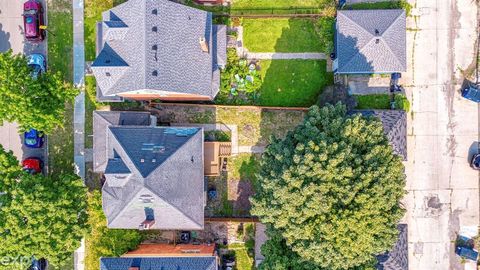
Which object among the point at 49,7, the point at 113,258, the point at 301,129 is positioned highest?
the point at 49,7

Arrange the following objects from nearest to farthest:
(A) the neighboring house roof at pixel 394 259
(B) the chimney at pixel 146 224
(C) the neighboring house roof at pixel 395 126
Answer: (B) the chimney at pixel 146 224, (A) the neighboring house roof at pixel 394 259, (C) the neighboring house roof at pixel 395 126

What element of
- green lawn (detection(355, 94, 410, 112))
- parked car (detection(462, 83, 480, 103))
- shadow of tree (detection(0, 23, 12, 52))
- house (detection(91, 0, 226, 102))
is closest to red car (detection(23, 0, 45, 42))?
shadow of tree (detection(0, 23, 12, 52))

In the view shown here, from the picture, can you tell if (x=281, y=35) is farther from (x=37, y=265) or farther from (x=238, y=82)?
(x=37, y=265)

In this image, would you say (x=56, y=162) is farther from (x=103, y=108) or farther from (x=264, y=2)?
(x=264, y=2)

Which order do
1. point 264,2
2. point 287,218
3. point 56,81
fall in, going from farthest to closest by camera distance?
1. point 264,2
2. point 56,81
3. point 287,218

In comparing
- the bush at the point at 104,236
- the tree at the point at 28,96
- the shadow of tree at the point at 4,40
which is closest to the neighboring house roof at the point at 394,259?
the bush at the point at 104,236

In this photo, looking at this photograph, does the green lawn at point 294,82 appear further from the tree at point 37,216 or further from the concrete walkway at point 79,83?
the tree at point 37,216

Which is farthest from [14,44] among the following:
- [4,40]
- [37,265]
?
[37,265]

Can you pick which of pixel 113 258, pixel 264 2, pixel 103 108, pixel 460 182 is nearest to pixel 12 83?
pixel 103 108
